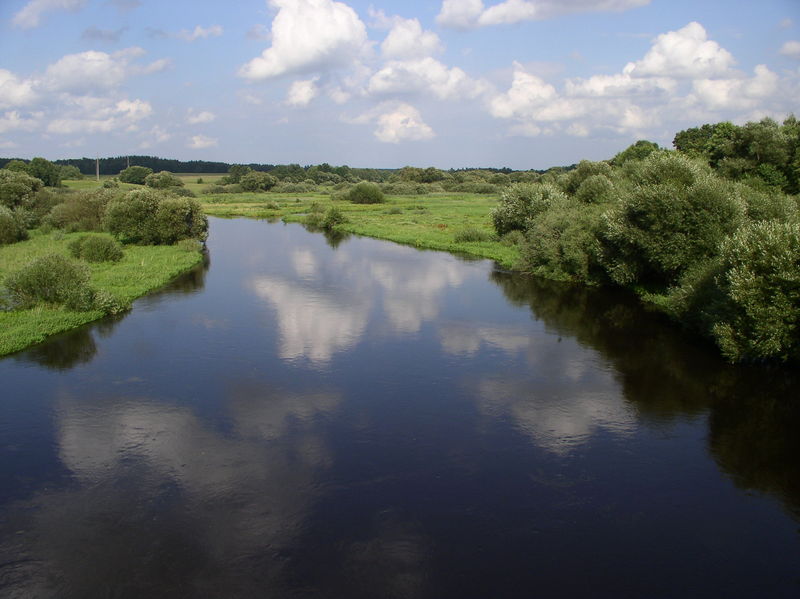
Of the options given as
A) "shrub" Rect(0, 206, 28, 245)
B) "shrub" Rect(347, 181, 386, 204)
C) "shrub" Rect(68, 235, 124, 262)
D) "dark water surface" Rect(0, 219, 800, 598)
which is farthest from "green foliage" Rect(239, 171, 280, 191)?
"dark water surface" Rect(0, 219, 800, 598)

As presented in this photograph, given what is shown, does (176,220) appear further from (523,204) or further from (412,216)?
(412,216)

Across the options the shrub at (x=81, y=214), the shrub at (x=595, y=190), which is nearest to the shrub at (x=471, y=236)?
the shrub at (x=595, y=190)

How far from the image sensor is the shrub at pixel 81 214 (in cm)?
5547

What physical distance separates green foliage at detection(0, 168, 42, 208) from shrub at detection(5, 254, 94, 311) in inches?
1411

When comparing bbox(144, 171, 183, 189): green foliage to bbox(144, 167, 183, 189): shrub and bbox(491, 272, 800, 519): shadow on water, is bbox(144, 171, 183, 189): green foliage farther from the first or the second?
Answer: bbox(491, 272, 800, 519): shadow on water

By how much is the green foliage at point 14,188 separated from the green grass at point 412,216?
26841 millimetres

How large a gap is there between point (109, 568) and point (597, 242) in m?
32.0

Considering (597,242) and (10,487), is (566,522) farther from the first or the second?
(597,242)

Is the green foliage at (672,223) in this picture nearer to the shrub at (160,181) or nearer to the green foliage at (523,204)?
the green foliage at (523,204)

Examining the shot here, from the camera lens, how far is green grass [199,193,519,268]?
174ft

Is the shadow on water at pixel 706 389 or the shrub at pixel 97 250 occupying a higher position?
the shrub at pixel 97 250

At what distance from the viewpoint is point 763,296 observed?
2050 centimetres

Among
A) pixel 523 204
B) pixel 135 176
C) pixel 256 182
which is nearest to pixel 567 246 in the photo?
pixel 523 204

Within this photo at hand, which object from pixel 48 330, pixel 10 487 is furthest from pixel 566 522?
pixel 48 330
